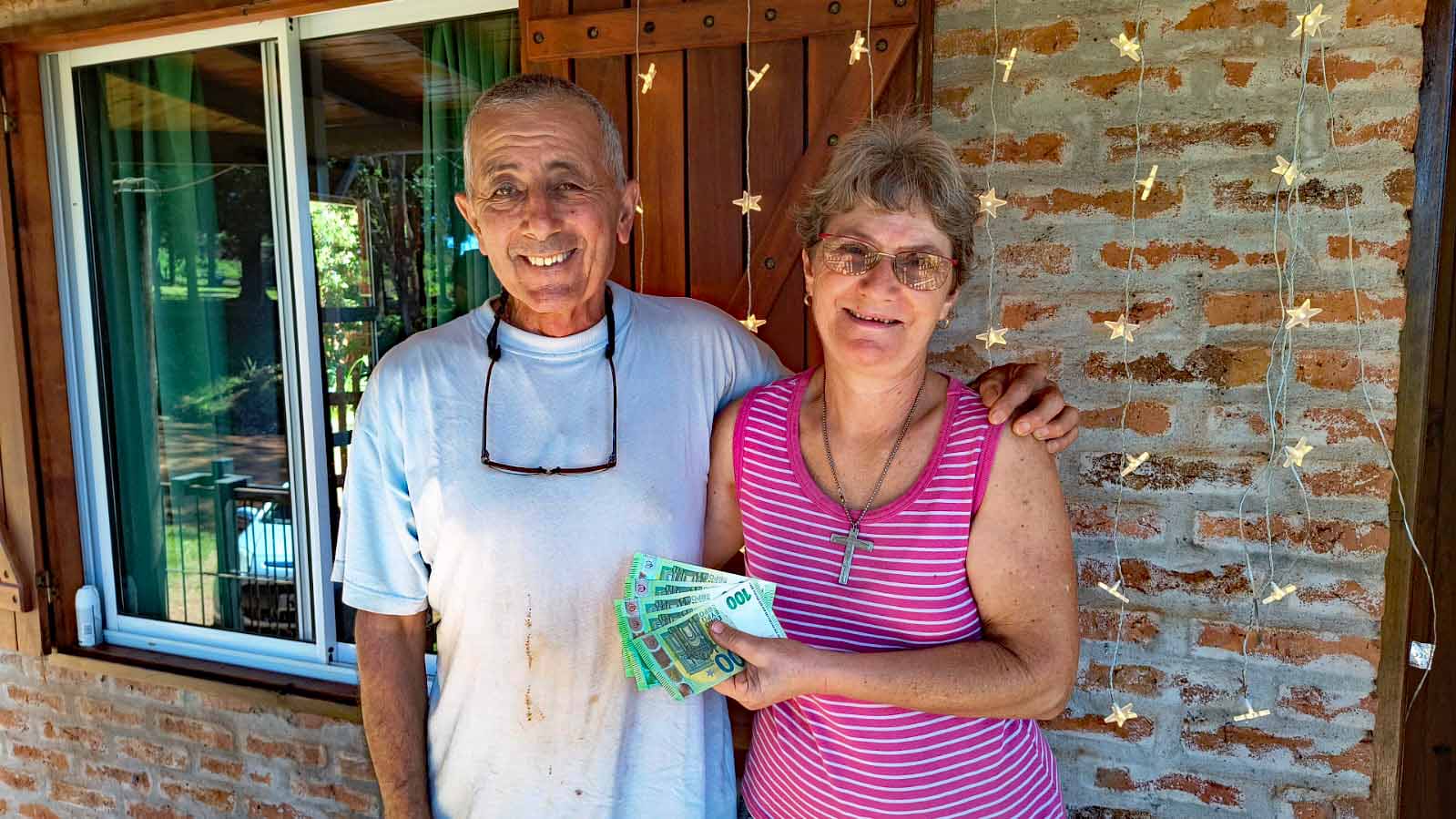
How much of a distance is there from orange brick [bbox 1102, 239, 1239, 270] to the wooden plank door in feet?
1.97

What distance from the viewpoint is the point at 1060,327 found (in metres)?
2.03

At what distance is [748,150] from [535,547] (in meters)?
1.23

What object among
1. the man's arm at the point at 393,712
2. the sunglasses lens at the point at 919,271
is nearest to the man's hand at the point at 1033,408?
the sunglasses lens at the point at 919,271

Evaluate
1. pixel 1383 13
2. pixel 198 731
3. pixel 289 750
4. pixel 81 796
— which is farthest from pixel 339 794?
pixel 1383 13

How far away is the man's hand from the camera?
143cm

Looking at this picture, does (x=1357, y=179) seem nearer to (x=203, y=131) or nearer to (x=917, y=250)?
(x=917, y=250)

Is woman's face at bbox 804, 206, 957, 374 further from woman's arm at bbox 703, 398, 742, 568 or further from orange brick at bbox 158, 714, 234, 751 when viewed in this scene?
orange brick at bbox 158, 714, 234, 751

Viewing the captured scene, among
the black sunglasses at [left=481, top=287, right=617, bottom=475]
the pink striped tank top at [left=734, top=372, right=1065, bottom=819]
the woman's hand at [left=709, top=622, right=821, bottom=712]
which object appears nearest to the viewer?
the woman's hand at [left=709, top=622, right=821, bottom=712]

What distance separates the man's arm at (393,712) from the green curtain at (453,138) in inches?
58.9

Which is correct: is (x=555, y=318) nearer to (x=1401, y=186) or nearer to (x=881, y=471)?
(x=881, y=471)

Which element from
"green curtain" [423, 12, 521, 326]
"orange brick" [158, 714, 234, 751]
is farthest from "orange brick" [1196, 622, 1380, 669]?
"orange brick" [158, 714, 234, 751]

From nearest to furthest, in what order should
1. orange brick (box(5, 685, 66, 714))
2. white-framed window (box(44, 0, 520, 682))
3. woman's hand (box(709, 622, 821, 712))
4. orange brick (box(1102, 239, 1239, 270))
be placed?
1. woman's hand (box(709, 622, 821, 712))
2. orange brick (box(1102, 239, 1239, 270))
3. white-framed window (box(44, 0, 520, 682))
4. orange brick (box(5, 685, 66, 714))

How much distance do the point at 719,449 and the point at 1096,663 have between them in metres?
1.17

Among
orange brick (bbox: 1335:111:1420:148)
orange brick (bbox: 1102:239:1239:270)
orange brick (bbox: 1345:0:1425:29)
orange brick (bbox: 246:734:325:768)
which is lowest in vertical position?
orange brick (bbox: 246:734:325:768)
